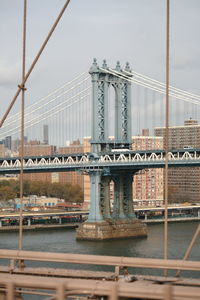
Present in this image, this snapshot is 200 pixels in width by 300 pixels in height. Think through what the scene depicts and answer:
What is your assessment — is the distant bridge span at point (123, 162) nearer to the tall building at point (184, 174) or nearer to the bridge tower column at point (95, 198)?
the bridge tower column at point (95, 198)

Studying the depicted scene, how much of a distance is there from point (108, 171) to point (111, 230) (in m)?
3.00

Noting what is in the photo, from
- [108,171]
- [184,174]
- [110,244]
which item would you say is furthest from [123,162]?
[184,174]

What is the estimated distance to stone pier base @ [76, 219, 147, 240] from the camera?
33.7 meters

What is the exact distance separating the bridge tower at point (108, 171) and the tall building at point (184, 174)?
2723 centimetres

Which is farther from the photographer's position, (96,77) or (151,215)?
(151,215)

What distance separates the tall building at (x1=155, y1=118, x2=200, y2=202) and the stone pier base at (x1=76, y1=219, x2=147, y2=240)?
2896 cm

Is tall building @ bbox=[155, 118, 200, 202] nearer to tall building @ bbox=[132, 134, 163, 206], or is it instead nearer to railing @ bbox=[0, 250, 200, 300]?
tall building @ bbox=[132, 134, 163, 206]

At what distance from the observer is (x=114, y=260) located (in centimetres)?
491

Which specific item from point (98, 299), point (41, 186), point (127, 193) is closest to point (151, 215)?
point (127, 193)

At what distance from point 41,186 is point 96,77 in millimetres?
35465

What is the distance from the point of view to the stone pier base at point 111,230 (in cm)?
3369

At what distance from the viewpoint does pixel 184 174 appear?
2746 inches

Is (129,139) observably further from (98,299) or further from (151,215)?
(98,299)

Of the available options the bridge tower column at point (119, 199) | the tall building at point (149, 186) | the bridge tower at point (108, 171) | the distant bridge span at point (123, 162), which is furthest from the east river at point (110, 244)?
the tall building at point (149, 186)
